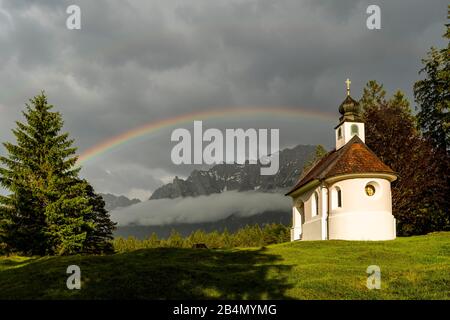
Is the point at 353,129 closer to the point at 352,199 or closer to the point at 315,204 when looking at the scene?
the point at 315,204

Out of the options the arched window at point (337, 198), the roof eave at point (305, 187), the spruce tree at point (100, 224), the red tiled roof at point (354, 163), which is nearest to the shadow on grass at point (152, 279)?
the arched window at point (337, 198)

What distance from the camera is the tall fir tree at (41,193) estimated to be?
3294 centimetres

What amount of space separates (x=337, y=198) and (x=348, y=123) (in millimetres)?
8048

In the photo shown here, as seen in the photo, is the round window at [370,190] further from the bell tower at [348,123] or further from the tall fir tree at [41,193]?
the tall fir tree at [41,193]

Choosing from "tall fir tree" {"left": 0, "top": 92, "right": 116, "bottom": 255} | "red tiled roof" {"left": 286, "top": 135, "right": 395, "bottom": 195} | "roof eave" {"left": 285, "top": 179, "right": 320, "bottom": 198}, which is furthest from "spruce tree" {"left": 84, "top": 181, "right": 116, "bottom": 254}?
"red tiled roof" {"left": 286, "top": 135, "right": 395, "bottom": 195}

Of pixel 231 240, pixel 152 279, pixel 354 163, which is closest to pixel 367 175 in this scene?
pixel 354 163

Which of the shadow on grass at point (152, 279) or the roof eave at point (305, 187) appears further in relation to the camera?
the roof eave at point (305, 187)

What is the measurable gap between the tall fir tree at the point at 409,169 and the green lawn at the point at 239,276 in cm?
1700

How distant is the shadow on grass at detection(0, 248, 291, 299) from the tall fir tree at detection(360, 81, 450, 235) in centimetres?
2253

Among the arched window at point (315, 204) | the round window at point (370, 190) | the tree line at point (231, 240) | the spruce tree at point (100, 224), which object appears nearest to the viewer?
the round window at point (370, 190)

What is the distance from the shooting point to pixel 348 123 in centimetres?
3753
